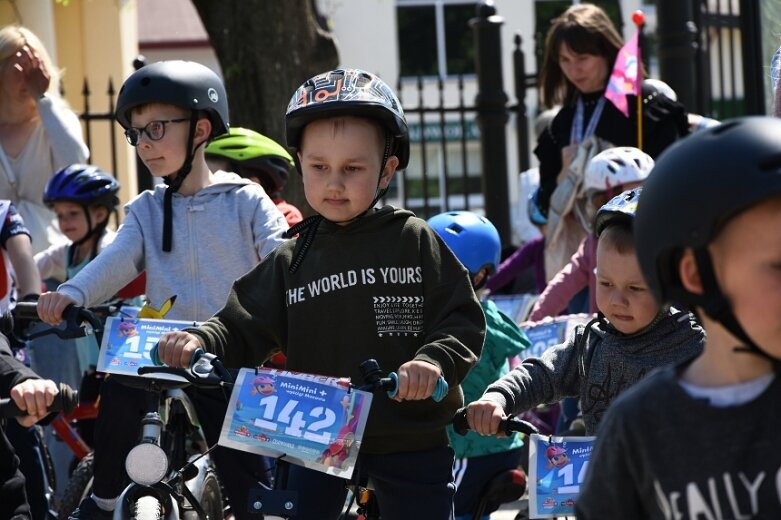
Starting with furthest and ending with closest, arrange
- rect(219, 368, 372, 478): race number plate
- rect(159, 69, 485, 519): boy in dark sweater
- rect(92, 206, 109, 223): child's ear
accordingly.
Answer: rect(92, 206, 109, 223): child's ear
rect(159, 69, 485, 519): boy in dark sweater
rect(219, 368, 372, 478): race number plate

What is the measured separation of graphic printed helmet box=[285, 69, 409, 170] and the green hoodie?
32 centimetres

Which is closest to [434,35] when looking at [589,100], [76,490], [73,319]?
[589,100]

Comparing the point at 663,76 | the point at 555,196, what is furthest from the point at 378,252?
the point at 663,76

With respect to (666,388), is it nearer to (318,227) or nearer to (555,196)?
(318,227)

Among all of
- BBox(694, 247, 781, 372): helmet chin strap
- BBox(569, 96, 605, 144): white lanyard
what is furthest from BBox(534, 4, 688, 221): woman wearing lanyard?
BBox(694, 247, 781, 372): helmet chin strap

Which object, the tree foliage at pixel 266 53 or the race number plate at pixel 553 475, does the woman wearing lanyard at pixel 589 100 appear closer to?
the tree foliage at pixel 266 53

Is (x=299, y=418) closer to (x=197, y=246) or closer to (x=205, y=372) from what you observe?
(x=205, y=372)

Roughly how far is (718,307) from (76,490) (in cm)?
432

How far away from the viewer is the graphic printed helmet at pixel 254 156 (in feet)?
24.8

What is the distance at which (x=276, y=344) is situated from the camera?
4836 millimetres

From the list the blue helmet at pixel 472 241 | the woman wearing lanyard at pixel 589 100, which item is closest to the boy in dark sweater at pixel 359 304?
the blue helmet at pixel 472 241

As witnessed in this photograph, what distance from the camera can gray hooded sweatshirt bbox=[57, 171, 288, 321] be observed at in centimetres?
581

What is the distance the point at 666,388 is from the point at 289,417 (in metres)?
1.37

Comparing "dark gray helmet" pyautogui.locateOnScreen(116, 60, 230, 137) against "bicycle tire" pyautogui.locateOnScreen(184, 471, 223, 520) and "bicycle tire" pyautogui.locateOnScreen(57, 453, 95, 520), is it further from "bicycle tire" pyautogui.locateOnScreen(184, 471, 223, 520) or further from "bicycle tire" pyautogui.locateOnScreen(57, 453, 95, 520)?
"bicycle tire" pyautogui.locateOnScreen(57, 453, 95, 520)
